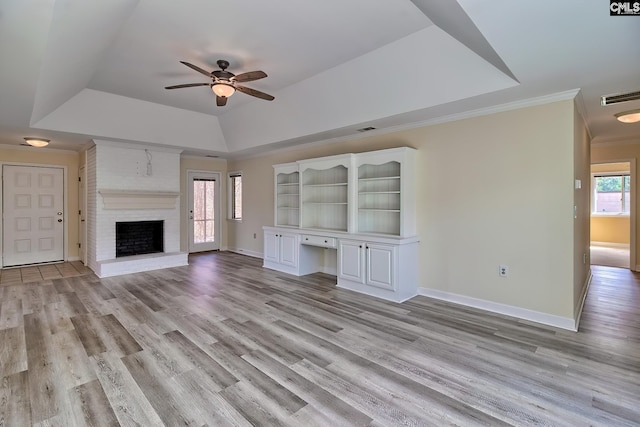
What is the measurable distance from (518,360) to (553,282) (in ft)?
4.08

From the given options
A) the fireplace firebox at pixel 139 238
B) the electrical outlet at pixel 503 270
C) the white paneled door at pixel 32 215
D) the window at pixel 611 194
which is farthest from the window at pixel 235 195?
the window at pixel 611 194

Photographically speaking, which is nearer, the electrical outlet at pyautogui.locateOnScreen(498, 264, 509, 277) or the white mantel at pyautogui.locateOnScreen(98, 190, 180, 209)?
the electrical outlet at pyautogui.locateOnScreen(498, 264, 509, 277)

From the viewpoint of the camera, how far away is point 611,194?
30.9ft

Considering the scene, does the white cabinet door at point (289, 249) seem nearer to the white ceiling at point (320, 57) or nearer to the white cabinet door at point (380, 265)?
the white cabinet door at point (380, 265)

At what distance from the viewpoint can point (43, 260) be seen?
6672 mm

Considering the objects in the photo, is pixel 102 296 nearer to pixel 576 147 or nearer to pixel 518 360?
pixel 518 360

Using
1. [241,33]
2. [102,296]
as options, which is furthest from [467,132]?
[102,296]

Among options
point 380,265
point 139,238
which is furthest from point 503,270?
point 139,238

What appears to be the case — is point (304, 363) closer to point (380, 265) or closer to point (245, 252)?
point (380, 265)

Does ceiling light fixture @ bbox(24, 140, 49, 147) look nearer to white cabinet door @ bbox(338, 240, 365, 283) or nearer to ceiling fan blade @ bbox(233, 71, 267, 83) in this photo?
ceiling fan blade @ bbox(233, 71, 267, 83)

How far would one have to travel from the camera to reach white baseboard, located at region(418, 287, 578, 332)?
10.9 feet

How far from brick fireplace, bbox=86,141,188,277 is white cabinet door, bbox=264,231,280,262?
1.82 m

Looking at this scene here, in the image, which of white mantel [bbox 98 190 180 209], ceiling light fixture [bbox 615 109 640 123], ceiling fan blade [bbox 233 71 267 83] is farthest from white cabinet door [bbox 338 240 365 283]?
white mantel [bbox 98 190 180 209]

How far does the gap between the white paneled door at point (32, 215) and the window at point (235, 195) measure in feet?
11.9
